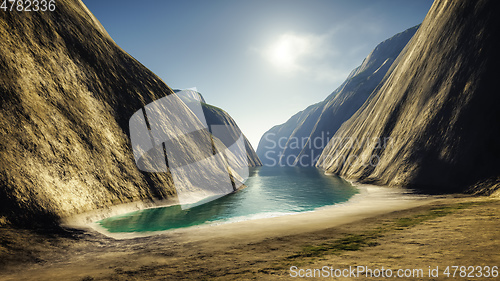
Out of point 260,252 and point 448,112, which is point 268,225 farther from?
point 448,112

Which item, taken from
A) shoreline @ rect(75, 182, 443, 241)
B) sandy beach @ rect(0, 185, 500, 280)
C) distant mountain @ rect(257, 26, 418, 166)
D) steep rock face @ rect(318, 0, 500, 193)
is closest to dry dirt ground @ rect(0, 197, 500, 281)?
sandy beach @ rect(0, 185, 500, 280)

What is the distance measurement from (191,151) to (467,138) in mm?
31015

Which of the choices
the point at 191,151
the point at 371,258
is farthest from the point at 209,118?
the point at 371,258

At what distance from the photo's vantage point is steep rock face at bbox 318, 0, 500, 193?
17.1 m

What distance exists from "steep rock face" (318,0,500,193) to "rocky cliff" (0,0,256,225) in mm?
28047

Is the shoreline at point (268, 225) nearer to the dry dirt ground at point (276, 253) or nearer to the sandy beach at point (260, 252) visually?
the sandy beach at point (260, 252)

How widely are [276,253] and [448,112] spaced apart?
25.5m

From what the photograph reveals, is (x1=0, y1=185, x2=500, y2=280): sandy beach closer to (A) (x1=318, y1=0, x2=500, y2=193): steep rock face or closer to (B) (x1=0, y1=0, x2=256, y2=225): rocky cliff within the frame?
(B) (x1=0, y1=0, x2=256, y2=225): rocky cliff

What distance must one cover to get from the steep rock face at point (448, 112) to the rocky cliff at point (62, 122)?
92.0ft

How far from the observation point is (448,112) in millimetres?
20391

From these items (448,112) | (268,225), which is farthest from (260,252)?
(448,112)

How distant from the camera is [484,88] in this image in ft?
59.4

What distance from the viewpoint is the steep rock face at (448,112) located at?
17.1m

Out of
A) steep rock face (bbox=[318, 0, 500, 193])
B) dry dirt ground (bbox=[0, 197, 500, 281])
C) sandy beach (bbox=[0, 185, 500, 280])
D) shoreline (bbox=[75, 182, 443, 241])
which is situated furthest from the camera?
steep rock face (bbox=[318, 0, 500, 193])
